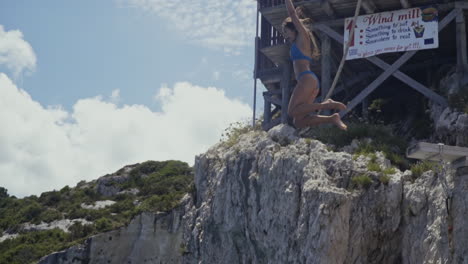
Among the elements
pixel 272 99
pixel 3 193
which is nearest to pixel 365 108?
pixel 272 99

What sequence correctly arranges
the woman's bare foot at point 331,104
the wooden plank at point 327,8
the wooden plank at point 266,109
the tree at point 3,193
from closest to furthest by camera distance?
the woman's bare foot at point 331,104
the wooden plank at point 327,8
the wooden plank at point 266,109
the tree at point 3,193

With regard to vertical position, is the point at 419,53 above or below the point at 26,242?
above

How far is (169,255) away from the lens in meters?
29.5

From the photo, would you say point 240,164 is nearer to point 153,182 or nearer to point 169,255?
point 169,255

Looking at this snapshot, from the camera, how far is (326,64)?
862 inches

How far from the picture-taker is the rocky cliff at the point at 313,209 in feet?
45.9

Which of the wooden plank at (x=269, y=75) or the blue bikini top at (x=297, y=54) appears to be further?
the wooden plank at (x=269, y=75)

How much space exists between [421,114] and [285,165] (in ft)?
19.1

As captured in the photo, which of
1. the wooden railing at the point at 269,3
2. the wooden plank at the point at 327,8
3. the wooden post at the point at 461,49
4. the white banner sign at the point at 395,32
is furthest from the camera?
the wooden railing at the point at 269,3

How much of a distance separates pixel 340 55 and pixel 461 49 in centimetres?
506

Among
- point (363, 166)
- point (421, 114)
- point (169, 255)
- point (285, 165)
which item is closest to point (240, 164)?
point (285, 165)

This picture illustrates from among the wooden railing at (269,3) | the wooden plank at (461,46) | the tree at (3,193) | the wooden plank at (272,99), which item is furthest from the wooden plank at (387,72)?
the tree at (3,193)

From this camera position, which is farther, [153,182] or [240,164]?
[153,182]

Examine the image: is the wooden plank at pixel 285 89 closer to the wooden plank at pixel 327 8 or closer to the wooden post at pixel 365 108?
the wooden post at pixel 365 108
